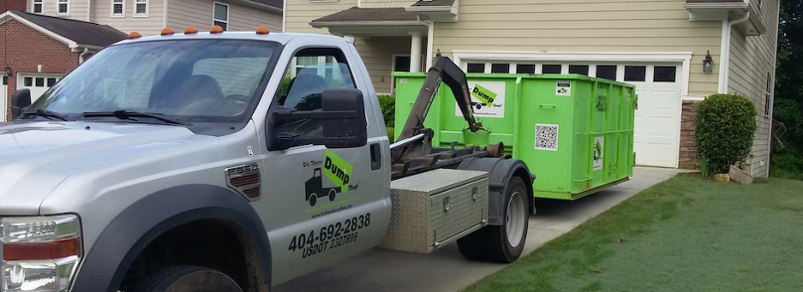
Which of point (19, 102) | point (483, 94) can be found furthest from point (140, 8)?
point (19, 102)

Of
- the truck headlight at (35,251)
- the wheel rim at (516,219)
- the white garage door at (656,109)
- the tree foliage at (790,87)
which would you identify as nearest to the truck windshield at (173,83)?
the truck headlight at (35,251)

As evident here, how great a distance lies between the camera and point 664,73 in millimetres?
15805

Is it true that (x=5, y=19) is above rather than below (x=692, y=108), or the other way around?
above

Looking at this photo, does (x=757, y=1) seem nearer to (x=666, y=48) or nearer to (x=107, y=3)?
(x=666, y=48)

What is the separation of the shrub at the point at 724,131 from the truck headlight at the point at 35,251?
42.5 feet

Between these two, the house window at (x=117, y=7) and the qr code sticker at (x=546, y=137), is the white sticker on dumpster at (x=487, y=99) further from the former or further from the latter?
the house window at (x=117, y=7)

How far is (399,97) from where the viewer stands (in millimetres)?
10422

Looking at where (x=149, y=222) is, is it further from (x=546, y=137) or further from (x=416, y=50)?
(x=416, y=50)

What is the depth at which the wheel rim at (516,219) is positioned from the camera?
7.30 m

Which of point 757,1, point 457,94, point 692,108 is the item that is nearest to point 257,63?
point 457,94

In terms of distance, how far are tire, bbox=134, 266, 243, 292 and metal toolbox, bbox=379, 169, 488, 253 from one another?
185 centimetres

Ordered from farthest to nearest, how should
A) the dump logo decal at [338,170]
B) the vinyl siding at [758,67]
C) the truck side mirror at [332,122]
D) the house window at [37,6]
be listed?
the house window at [37,6], the vinyl siding at [758,67], the dump logo decal at [338,170], the truck side mirror at [332,122]

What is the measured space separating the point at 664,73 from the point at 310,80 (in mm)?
12553

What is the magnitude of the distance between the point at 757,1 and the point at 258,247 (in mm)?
16091
